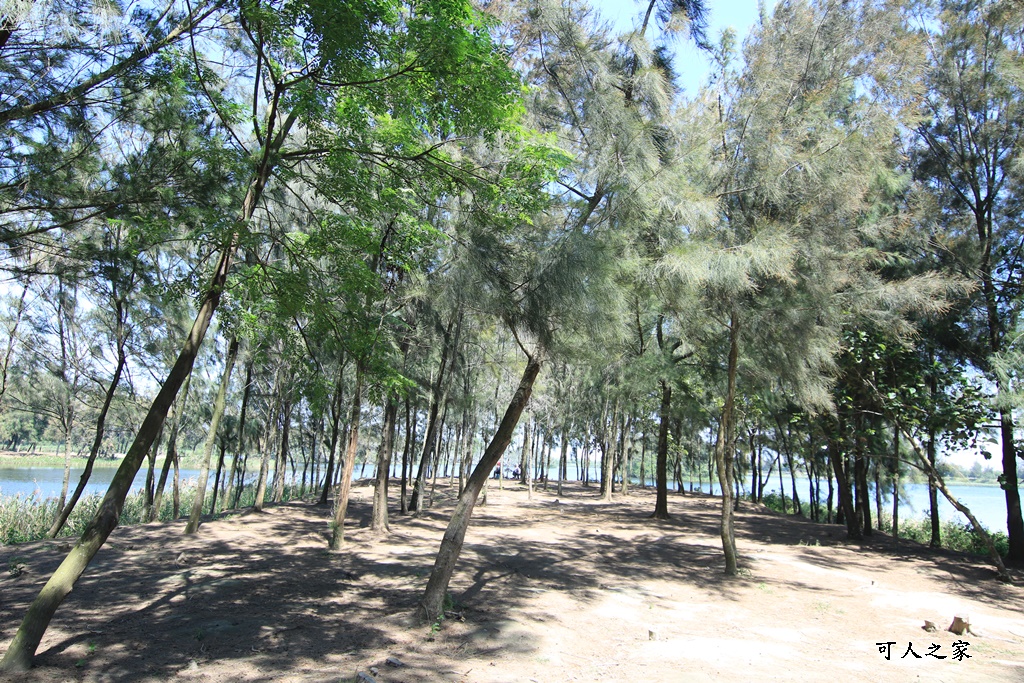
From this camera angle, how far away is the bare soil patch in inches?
174

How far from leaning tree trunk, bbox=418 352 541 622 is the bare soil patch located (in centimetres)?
27

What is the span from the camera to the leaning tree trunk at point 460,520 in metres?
5.68

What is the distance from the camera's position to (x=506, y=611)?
20.0 feet

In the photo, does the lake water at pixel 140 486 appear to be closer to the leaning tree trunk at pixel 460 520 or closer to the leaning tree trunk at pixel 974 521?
the leaning tree trunk at pixel 974 521

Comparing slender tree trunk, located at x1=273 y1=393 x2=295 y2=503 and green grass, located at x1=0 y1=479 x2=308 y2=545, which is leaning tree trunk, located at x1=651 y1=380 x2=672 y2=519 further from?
green grass, located at x1=0 y1=479 x2=308 y2=545

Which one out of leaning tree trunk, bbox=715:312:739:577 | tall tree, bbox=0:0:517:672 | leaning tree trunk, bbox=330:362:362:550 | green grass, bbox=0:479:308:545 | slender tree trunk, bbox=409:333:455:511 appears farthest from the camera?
slender tree trunk, bbox=409:333:455:511

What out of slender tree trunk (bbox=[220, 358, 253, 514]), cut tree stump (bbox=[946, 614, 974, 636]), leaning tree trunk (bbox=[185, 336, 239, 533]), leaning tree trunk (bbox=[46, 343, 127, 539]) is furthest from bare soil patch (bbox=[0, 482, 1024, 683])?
slender tree trunk (bbox=[220, 358, 253, 514])

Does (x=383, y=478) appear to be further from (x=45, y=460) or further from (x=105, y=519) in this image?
(x=45, y=460)

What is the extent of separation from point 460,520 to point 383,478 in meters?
5.81

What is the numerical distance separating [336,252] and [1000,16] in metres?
11.6

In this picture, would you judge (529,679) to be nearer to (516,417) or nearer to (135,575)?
(516,417)

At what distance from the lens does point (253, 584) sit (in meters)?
6.78

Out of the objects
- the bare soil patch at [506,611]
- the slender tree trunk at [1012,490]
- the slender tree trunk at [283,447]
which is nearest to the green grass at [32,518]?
the bare soil patch at [506,611]

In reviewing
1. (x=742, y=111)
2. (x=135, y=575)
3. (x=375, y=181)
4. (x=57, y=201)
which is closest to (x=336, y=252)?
(x=375, y=181)
